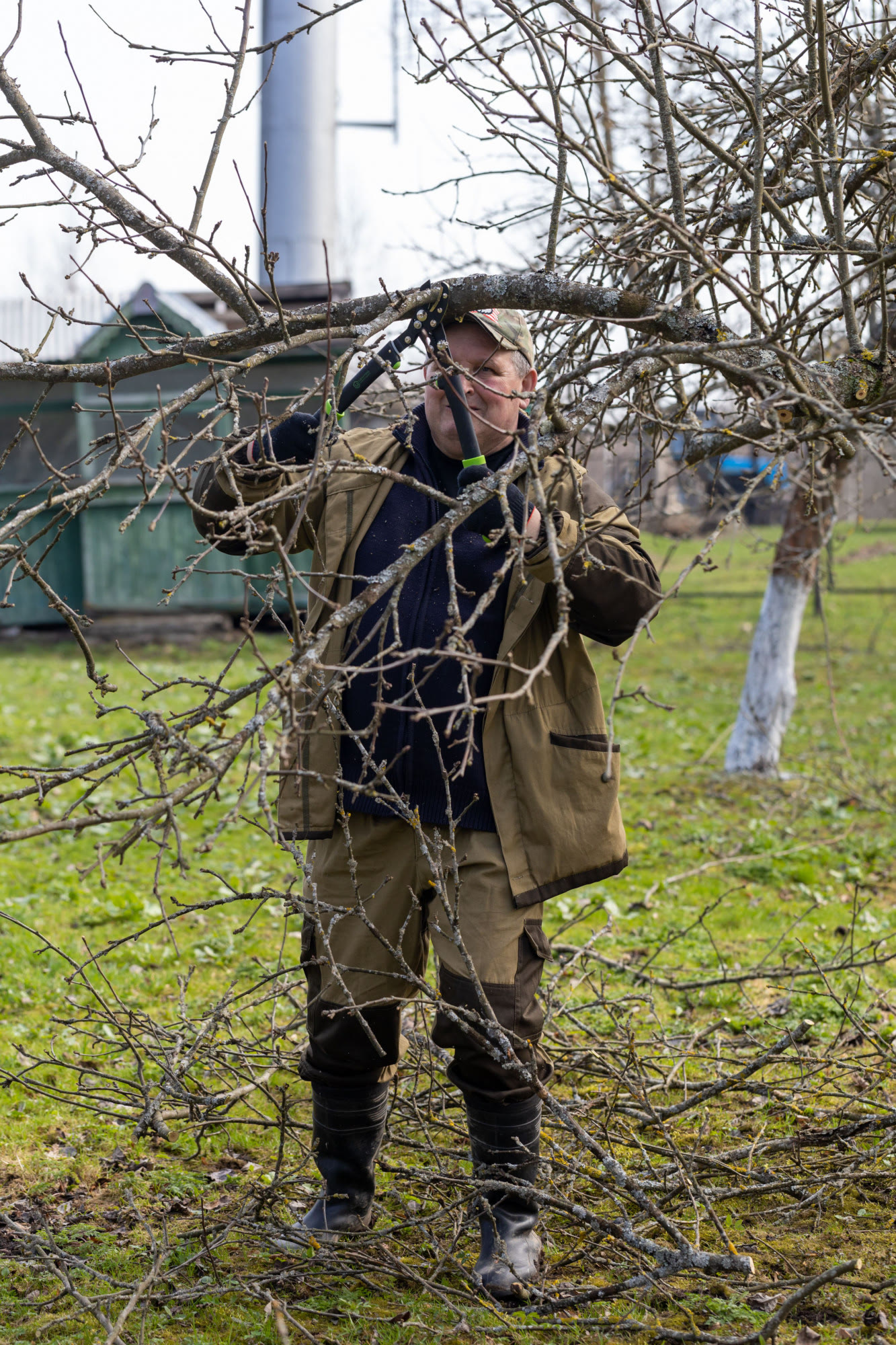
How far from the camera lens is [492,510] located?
2.48 meters

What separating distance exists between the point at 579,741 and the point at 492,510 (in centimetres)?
59

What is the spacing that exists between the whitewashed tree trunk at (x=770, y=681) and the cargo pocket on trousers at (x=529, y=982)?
5.96 metres

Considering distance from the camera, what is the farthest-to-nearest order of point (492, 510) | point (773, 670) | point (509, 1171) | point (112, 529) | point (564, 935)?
point (112, 529) < point (773, 670) < point (564, 935) < point (509, 1171) < point (492, 510)

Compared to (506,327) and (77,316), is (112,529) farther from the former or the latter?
(506,327)

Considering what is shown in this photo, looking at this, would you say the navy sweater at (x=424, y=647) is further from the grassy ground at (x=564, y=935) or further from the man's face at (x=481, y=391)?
the grassy ground at (x=564, y=935)

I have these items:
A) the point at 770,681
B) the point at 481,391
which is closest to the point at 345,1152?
the point at 481,391

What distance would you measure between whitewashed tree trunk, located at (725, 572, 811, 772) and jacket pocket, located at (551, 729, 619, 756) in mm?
5951

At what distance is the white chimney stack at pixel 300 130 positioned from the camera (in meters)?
13.8

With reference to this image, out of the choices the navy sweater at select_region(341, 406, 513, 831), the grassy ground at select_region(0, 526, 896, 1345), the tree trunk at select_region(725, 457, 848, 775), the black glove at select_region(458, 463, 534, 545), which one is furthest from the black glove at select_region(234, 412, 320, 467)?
the tree trunk at select_region(725, 457, 848, 775)

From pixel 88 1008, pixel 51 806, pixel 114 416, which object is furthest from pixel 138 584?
pixel 114 416

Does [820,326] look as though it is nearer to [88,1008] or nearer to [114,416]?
[114,416]

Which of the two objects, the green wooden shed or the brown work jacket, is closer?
the brown work jacket

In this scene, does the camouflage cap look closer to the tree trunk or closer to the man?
the man

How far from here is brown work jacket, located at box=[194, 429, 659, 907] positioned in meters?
2.59
